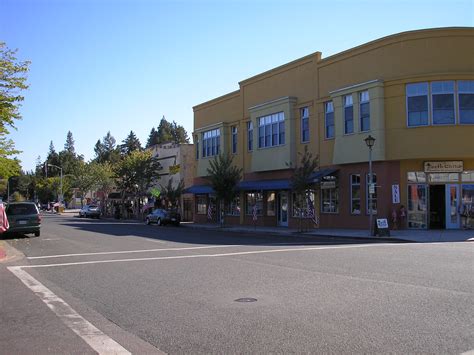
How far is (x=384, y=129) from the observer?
27.1 m

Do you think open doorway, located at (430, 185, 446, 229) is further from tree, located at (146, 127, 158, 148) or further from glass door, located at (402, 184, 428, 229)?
tree, located at (146, 127, 158, 148)

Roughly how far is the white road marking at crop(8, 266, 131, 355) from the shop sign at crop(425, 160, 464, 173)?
21180 mm

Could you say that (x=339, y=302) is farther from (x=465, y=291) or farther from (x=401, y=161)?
(x=401, y=161)

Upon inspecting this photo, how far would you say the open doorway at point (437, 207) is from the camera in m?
26.8

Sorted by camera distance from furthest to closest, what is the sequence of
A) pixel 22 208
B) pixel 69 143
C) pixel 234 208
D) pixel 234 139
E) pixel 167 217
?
pixel 69 143, pixel 234 139, pixel 167 217, pixel 234 208, pixel 22 208

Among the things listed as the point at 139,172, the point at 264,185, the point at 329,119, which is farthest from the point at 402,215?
the point at 139,172

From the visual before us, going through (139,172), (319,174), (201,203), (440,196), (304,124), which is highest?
(304,124)

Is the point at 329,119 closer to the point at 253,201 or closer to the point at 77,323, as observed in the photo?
the point at 253,201

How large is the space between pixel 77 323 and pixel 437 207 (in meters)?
23.3

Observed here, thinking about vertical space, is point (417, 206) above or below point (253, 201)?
below

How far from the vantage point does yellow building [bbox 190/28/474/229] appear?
25797 mm

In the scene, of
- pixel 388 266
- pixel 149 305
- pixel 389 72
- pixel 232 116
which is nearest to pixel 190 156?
pixel 232 116

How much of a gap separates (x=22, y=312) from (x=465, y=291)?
785 centimetres

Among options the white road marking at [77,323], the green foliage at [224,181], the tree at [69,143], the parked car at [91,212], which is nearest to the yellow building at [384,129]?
the green foliage at [224,181]
